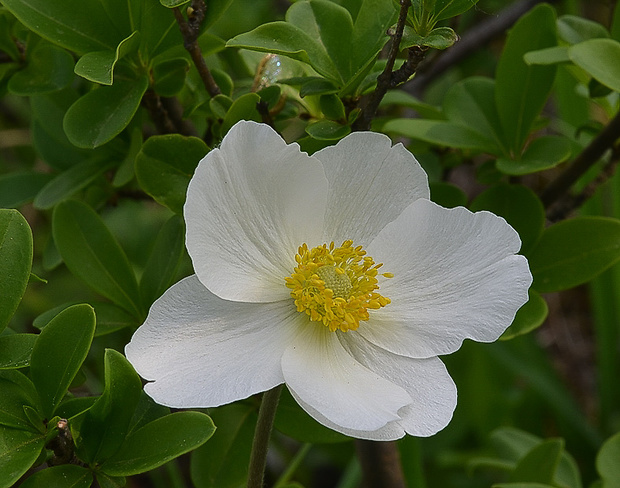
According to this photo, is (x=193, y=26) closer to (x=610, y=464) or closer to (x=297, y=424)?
(x=297, y=424)

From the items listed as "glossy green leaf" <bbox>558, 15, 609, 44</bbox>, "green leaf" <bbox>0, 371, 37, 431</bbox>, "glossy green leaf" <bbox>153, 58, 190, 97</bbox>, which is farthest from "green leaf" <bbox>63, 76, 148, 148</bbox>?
"glossy green leaf" <bbox>558, 15, 609, 44</bbox>

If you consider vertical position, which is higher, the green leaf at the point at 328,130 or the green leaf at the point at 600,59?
the green leaf at the point at 328,130

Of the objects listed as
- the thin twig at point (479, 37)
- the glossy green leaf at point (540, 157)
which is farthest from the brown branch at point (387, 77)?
the thin twig at point (479, 37)

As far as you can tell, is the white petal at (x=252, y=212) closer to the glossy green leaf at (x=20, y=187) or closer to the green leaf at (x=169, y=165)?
the green leaf at (x=169, y=165)

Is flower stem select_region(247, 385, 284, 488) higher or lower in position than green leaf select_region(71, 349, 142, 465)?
lower

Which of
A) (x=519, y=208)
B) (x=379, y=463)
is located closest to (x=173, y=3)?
(x=519, y=208)

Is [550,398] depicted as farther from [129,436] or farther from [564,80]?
[129,436]

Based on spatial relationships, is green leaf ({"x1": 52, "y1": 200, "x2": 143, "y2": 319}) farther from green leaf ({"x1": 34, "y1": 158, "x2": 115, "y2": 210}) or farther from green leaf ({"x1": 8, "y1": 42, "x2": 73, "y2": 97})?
green leaf ({"x1": 8, "y1": 42, "x2": 73, "y2": 97})
